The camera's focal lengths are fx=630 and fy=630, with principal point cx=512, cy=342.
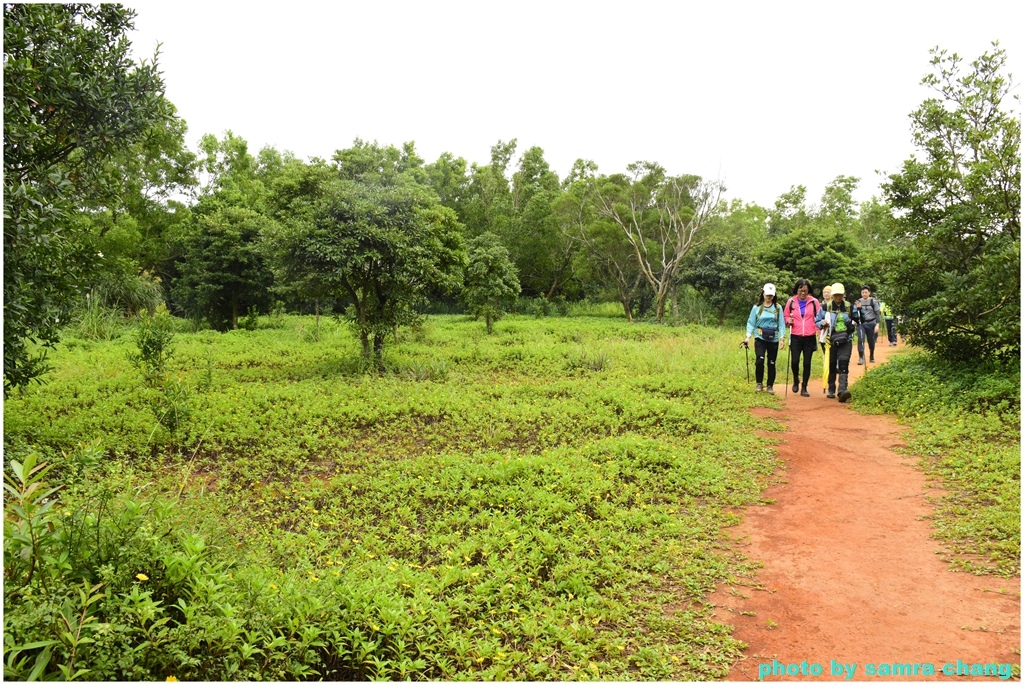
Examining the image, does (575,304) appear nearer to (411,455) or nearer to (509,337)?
(509,337)

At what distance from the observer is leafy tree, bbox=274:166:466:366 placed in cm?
1144

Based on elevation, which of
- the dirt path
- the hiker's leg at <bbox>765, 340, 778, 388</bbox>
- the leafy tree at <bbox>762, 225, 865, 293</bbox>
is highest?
the leafy tree at <bbox>762, 225, 865, 293</bbox>

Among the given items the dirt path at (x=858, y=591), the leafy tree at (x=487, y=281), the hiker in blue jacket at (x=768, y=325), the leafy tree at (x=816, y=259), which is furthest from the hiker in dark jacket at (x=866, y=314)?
the leafy tree at (x=816, y=259)

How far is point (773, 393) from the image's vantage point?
10.1 m

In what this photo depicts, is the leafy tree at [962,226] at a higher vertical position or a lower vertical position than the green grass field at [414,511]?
higher

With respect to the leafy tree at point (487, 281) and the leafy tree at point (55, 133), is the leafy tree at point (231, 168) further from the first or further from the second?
the leafy tree at point (55, 133)

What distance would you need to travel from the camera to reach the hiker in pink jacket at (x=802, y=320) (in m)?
9.46

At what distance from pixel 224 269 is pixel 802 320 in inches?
666

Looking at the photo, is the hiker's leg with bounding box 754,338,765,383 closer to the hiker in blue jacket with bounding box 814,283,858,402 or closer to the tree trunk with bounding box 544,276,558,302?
the hiker in blue jacket with bounding box 814,283,858,402

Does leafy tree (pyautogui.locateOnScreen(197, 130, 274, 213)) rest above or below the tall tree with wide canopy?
above

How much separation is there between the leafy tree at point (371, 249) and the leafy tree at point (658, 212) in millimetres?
14478

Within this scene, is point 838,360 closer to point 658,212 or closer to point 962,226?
point 962,226

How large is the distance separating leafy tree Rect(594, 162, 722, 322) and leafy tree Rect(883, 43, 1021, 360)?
1564 cm

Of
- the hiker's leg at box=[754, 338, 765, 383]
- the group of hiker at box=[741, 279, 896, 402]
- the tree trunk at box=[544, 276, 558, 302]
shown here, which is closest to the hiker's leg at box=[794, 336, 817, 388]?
the group of hiker at box=[741, 279, 896, 402]
